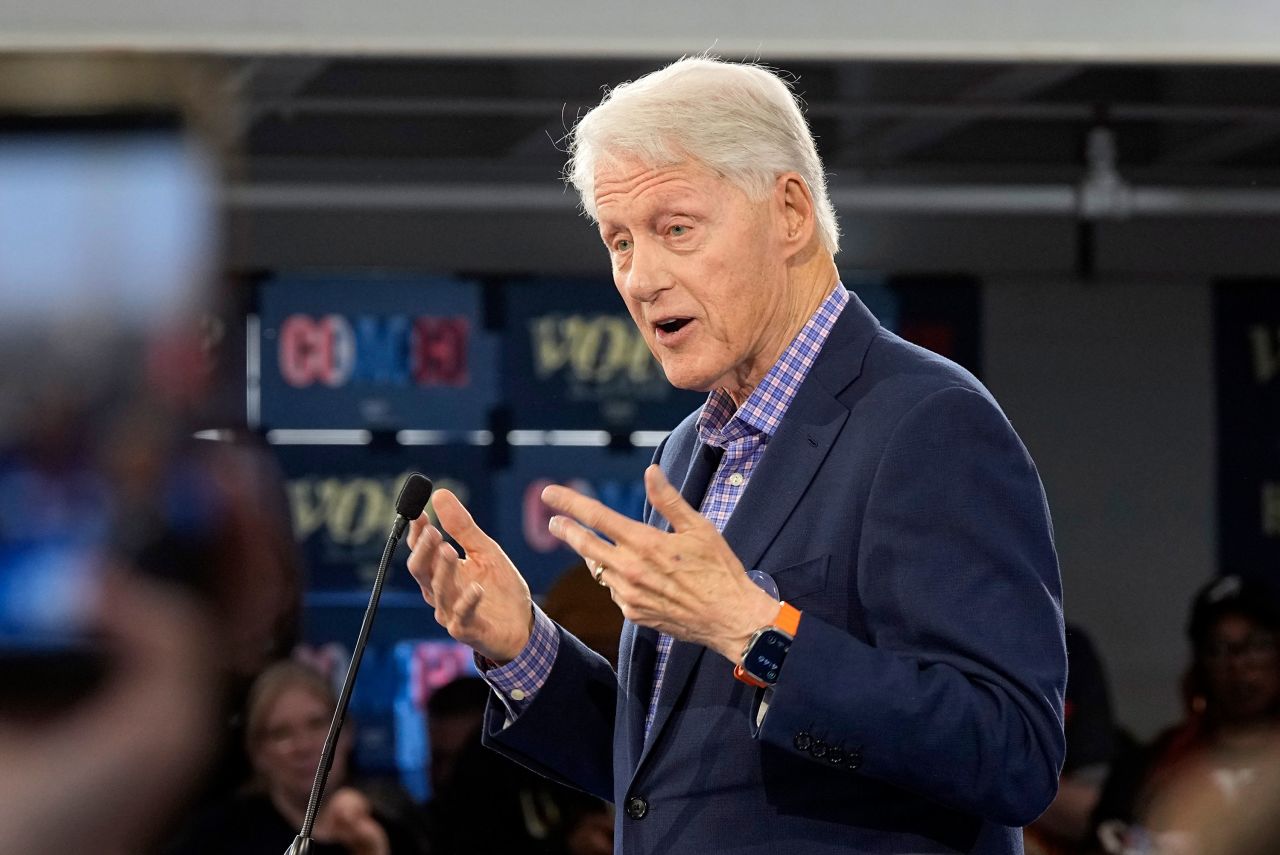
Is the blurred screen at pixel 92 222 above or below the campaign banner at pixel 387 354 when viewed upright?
above

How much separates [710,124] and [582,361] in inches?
62.0

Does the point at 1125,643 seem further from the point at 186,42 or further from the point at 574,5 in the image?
the point at 186,42

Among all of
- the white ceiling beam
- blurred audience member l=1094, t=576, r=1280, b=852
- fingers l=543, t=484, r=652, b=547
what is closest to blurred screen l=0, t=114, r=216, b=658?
the white ceiling beam

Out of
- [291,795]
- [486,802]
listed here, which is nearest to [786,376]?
[486,802]

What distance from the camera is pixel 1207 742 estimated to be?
9.02ft

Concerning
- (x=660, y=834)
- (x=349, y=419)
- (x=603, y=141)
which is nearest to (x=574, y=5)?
(x=349, y=419)

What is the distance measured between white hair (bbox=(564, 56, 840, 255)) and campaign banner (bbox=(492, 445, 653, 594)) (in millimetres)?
1467

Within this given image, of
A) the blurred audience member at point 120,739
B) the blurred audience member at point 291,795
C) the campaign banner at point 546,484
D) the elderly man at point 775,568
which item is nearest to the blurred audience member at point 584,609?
the campaign banner at point 546,484

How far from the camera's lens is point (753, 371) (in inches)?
46.6

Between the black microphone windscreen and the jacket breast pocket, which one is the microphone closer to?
the black microphone windscreen

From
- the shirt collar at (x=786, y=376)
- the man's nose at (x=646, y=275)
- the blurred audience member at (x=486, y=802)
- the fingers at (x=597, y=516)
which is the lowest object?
the blurred audience member at (x=486, y=802)

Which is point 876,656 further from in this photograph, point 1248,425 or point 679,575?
point 1248,425

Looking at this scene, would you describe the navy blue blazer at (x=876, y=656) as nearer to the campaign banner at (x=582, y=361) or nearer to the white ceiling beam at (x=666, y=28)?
the white ceiling beam at (x=666, y=28)

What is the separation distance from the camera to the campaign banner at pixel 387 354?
2564 millimetres
